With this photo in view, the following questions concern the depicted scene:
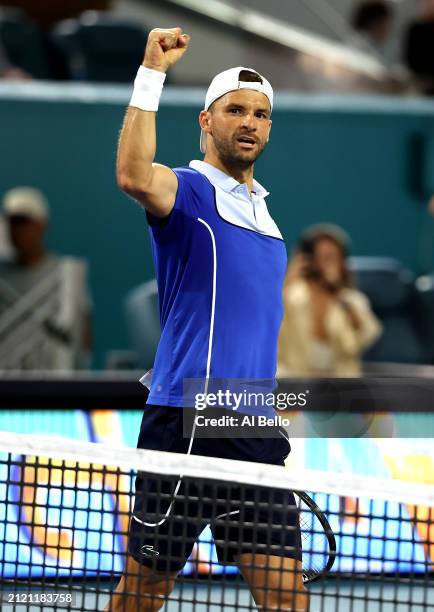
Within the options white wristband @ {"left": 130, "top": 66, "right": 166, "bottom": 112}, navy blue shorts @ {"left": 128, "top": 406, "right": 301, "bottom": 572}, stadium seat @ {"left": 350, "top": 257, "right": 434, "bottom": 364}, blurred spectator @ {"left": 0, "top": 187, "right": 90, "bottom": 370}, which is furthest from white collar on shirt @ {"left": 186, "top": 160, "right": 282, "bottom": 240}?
stadium seat @ {"left": 350, "top": 257, "right": 434, "bottom": 364}

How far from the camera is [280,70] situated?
1145 centimetres

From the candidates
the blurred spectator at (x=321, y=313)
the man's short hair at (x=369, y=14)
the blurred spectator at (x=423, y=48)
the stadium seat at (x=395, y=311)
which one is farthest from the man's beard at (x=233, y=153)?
the man's short hair at (x=369, y=14)

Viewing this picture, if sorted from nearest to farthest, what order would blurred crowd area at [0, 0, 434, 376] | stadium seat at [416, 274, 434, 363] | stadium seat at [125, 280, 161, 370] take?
blurred crowd area at [0, 0, 434, 376] → stadium seat at [125, 280, 161, 370] → stadium seat at [416, 274, 434, 363]

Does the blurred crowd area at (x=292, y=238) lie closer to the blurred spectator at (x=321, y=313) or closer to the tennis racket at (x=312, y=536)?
the blurred spectator at (x=321, y=313)

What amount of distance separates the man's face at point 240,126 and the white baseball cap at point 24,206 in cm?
514

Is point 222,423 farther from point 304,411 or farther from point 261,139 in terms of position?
point 304,411

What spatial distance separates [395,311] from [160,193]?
619 cm

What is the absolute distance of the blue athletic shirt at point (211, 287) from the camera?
13.8 feet

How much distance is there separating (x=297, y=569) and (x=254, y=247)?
3.28 ft

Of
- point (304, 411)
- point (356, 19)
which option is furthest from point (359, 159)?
point (304, 411)

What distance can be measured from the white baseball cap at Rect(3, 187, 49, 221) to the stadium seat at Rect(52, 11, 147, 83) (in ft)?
6.11

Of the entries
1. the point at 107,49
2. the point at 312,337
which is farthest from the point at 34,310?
the point at 107,49

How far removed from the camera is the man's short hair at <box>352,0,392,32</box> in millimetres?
12273

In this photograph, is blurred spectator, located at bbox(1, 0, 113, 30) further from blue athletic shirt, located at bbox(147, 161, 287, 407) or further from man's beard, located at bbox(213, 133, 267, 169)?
blue athletic shirt, located at bbox(147, 161, 287, 407)
